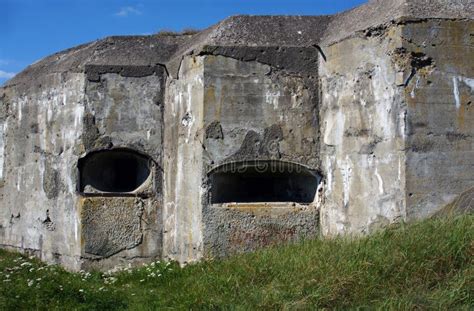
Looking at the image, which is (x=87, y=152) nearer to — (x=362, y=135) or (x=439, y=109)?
(x=362, y=135)

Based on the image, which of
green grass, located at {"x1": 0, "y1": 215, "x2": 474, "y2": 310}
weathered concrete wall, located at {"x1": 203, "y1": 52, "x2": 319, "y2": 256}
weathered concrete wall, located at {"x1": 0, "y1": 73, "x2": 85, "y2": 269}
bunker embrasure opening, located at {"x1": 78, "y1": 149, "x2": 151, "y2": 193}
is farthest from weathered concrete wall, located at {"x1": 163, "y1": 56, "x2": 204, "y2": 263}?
weathered concrete wall, located at {"x1": 0, "y1": 73, "x2": 85, "y2": 269}

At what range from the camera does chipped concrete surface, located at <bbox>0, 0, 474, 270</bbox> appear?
653 cm

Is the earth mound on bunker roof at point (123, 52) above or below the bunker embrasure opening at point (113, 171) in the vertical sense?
above

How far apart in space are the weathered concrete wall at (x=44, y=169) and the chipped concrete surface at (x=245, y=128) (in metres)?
0.03

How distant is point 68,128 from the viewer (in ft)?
28.8

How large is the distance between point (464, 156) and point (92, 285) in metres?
3.99

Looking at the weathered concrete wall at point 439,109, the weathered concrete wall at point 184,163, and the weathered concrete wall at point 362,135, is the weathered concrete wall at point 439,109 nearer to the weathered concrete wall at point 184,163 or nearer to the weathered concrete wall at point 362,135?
the weathered concrete wall at point 362,135

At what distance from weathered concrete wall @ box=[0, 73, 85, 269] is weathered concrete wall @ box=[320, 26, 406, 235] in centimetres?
318

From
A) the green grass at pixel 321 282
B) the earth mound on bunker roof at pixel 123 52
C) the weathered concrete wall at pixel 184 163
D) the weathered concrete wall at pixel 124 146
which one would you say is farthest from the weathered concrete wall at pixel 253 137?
the earth mound on bunker roof at pixel 123 52

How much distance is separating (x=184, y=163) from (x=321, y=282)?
10.5 ft

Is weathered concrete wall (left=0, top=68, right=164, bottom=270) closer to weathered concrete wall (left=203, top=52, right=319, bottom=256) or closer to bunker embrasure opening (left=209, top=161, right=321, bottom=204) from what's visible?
bunker embrasure opening (left=209, top=161, right=321, bottom=204)

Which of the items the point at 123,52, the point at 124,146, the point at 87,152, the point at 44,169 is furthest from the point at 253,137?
the point at 44,169

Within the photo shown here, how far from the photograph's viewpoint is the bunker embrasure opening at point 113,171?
8.67 m

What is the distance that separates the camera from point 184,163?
806 cm
